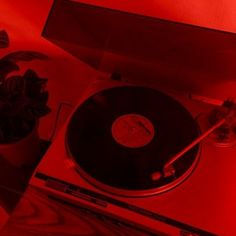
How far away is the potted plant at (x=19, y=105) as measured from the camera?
764mm

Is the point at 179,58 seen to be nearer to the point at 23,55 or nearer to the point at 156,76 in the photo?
the point at 156,76

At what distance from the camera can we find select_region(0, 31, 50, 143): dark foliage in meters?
0.76

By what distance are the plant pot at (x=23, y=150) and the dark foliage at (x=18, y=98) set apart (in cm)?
2

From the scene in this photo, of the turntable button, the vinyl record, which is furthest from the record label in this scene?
the turntable button

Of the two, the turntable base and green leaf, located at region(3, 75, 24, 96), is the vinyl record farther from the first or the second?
green leaf, located at region(3, 75, 24, 96)

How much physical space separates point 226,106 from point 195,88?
0.68 ft

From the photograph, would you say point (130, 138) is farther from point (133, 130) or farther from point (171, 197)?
point (171, 197)

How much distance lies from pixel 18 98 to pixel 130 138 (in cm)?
35

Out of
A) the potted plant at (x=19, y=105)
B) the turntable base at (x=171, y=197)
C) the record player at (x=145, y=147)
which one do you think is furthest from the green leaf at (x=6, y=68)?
the turntable base at (x=171, y=197)

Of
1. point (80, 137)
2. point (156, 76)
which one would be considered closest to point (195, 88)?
point (156, 76)

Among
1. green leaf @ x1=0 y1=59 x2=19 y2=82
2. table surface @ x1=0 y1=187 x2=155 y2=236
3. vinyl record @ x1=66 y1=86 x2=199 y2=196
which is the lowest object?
table surface @ x1=0 y1=187 x2=155 y2=236

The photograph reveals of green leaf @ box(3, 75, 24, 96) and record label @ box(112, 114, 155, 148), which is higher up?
green leaf @ box(3, 75, 24, 96)

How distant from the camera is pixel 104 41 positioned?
2.63ft

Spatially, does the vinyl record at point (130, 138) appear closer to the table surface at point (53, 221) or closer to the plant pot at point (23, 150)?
the table surface at point (53, 221)
